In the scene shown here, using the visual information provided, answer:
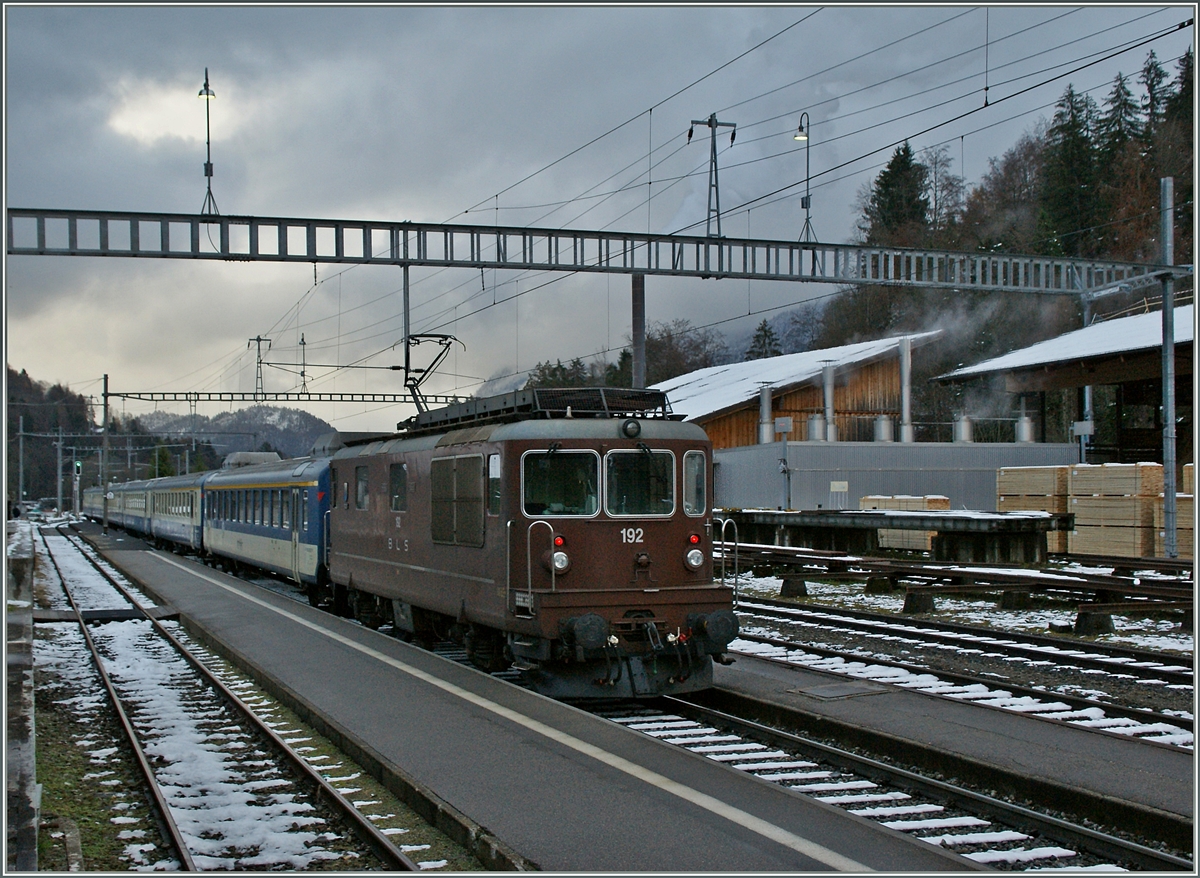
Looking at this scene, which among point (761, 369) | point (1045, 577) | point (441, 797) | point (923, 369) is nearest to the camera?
point (441, 797)

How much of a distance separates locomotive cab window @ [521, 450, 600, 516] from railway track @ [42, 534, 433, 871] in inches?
124

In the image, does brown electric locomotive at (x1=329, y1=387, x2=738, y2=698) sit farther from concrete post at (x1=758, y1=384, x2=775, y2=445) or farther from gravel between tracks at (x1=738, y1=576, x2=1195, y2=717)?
concrete post at (x1=758, y1=384, x2=775, y2=445)

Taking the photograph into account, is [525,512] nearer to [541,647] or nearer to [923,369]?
[541,647]

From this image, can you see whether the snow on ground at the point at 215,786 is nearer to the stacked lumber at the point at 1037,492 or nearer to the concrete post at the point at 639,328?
the concrete post at the point at 639,328

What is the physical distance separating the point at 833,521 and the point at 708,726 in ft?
68.2

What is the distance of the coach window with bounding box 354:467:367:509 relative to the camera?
1650cm

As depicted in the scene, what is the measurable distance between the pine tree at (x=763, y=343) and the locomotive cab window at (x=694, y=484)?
3096 inches

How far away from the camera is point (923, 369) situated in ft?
194

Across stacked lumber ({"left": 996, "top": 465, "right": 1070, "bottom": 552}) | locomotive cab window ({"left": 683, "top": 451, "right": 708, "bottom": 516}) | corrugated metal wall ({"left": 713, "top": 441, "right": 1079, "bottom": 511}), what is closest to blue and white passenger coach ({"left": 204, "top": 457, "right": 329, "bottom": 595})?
locomotive cab window ({"left": 683, "top": 451, "right": 708, "bottom": 516})

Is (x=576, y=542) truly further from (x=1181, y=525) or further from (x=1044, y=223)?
(x=1044, y=223)

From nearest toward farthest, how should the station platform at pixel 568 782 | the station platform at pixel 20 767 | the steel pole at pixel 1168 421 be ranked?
the station platform at pixel 20 767, the station platform at pixel 568 782, the steel pole at pixel 1168 421

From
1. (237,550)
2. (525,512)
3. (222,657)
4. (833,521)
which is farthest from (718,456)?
(525,512)

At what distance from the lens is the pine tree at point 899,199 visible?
7450cm

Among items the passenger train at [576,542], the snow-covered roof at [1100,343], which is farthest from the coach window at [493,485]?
the snow-covered roof at [1100,343]
